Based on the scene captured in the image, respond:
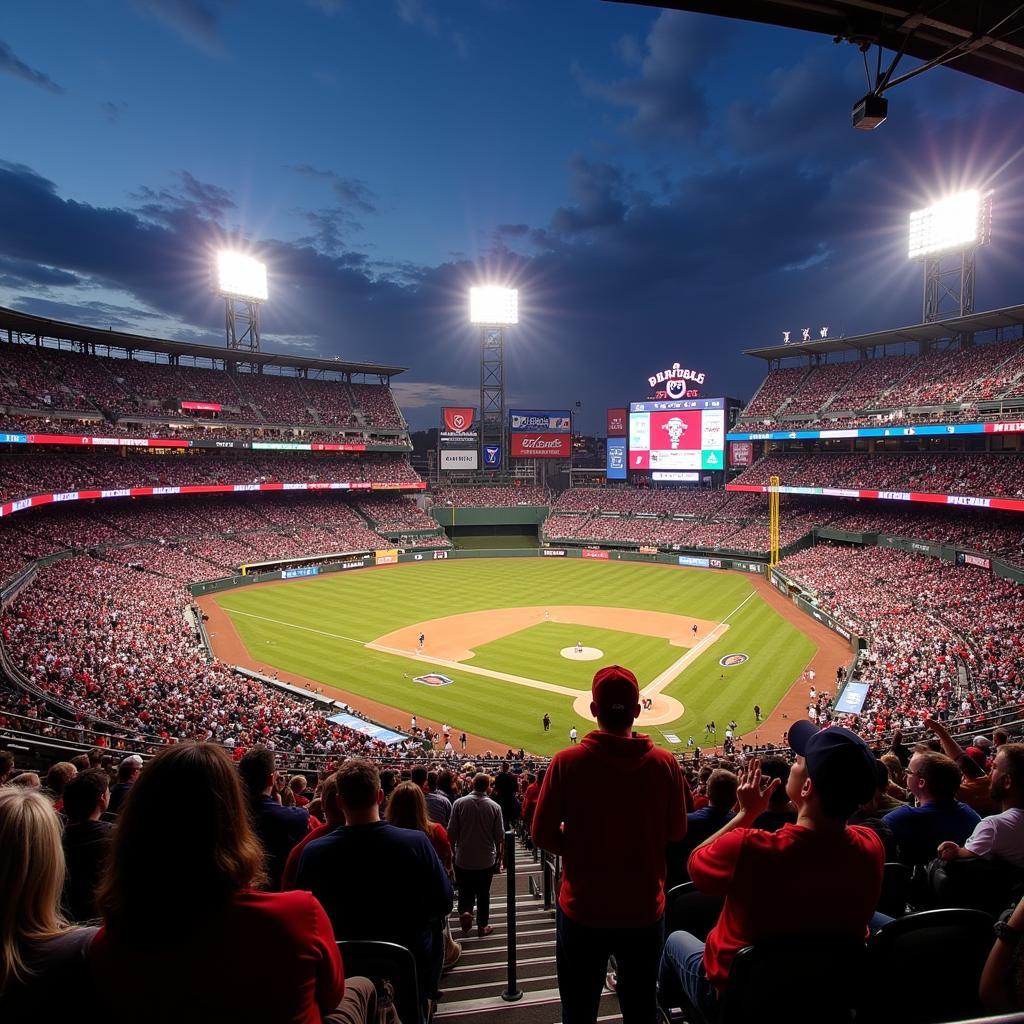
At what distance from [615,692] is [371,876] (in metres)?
1.58

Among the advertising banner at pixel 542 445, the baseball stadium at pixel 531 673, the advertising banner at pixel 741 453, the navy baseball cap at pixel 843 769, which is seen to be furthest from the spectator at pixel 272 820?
the advertising banner at pixel 542 445

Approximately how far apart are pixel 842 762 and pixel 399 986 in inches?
89.5

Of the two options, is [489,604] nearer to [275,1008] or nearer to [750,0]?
[750,0]

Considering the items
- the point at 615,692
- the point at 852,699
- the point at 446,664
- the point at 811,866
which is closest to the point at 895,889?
the point at 811,866

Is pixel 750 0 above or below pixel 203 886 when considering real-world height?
above

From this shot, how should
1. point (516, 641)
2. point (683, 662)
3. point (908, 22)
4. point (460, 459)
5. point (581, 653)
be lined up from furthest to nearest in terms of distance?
1. point (460, 459)
2. point (516, 641)
3. point (581, 653)
4. point (683, 662)
5. point (908, 22)

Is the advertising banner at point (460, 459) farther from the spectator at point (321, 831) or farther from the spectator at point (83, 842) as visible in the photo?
the spectator at point (83, 842)

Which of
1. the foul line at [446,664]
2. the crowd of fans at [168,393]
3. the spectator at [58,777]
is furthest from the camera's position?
the crowd of fans at [168,393]

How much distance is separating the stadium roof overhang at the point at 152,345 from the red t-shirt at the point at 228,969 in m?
52.4

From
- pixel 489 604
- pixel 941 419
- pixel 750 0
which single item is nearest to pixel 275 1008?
pixel 750 0

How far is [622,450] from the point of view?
240ft

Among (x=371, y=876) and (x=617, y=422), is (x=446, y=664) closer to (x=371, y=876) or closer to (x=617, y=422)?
(x=371, y=876)

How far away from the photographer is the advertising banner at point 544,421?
255 feet

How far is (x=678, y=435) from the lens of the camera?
68312 millimetres
